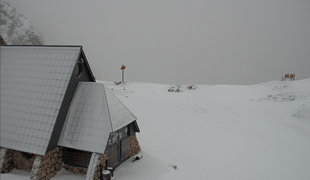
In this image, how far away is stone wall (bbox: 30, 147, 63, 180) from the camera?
9367 millimetres

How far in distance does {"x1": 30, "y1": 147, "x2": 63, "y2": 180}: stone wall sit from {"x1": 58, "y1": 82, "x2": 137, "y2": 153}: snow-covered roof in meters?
0.67

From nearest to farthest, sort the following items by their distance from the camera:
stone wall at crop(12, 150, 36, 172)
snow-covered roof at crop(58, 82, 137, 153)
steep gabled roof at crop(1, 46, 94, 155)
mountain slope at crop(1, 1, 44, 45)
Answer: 1. steep gabled roof at crop(1, 46, 94, 155)
2. snow-covered roof at crop(58, 82, 137, 153)
3. stone wall at crop(12, 150, 36, 172)
4. mountain slope at crop(1, 1, 44, 45)

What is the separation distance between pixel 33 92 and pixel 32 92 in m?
0.06

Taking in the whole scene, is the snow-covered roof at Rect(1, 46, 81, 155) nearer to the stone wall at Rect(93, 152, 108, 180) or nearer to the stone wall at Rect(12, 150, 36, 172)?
the stone wall at Rect(12, 150, 36, 172)

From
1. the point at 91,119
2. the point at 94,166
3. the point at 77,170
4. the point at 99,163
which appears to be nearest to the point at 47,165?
the point at 77,170

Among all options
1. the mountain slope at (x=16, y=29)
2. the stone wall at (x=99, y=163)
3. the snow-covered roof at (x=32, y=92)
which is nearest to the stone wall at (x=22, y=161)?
the snow-covered roof at (x=32, y=92)

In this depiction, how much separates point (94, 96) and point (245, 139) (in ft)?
48.7

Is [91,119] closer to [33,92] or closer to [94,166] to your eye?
[94,166]

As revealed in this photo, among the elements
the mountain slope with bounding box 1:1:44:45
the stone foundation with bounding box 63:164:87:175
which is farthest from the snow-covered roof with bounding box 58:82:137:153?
the mountain slope with bounding box 1:1:44:45

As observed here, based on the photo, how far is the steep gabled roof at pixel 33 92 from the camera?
9825 millimetres

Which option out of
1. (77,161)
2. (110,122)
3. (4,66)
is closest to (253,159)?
(110,122)

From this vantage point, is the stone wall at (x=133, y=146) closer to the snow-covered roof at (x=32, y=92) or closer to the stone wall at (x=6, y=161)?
the snow-covered roof at (x=32, y=92)

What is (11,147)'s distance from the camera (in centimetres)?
988

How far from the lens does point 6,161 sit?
10570 mm
